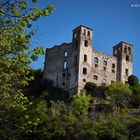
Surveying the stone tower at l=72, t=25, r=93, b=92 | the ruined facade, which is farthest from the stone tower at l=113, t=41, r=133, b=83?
the stone tower at l=72, t=25, r=93, b=92

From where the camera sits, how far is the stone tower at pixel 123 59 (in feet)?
238

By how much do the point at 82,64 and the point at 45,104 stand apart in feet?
54.2

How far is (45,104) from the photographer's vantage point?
53094 millimetres

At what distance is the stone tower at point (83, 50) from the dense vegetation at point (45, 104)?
6.15 ft

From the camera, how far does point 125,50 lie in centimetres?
7569

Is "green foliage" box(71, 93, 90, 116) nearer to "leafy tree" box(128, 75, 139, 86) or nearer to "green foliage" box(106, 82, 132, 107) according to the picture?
"green foliage" box(106, 82, 132, 107)

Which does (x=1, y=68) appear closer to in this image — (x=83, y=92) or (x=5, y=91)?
(x=5, y=91)

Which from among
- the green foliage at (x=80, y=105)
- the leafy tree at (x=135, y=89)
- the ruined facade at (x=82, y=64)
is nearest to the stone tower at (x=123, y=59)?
the ruined facade at (x=82, y=64)

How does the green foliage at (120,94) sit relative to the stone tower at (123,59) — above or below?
below

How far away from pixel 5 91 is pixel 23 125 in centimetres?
200

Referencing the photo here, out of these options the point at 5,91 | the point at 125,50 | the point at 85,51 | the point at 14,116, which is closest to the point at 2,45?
the point at 5,91

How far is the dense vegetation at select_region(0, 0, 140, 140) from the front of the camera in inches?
758

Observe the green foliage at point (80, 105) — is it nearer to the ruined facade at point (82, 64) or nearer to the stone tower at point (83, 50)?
the ruined facade at point (82, 64)

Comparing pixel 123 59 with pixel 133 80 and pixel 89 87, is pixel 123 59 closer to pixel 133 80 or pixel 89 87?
pixel 133 80
